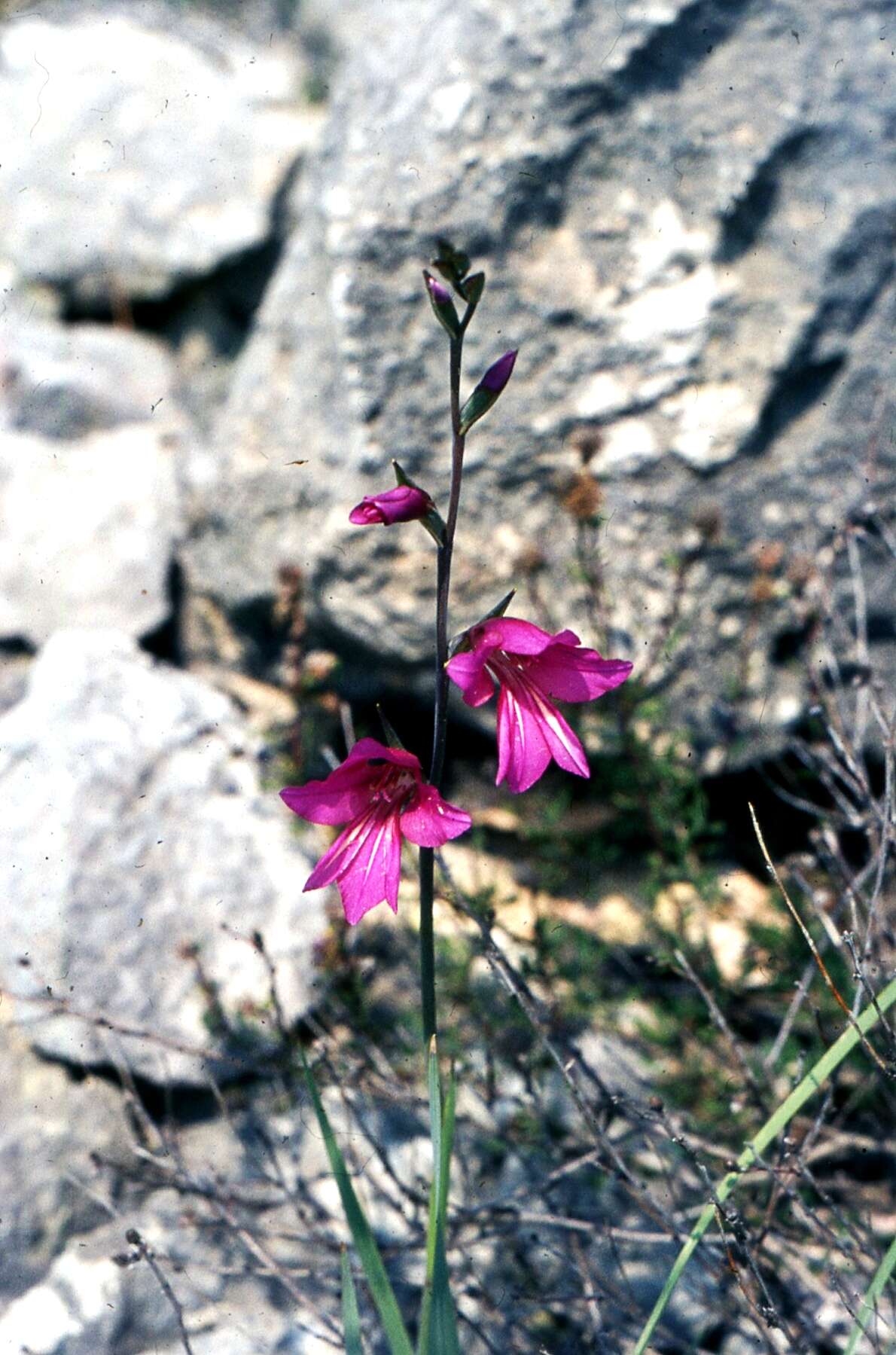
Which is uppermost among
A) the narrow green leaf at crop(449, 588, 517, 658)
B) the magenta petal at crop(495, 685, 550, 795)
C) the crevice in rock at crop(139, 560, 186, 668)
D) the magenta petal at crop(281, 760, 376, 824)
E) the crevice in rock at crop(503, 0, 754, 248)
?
the crevice in rock at crop(503, 0, 754, 248)

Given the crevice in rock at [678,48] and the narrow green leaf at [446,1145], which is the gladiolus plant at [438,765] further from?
the crevice in rock at [678,48]

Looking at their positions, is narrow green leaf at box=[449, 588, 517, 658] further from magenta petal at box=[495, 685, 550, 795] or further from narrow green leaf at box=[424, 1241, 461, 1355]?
narrow green leaf at box=[424, 1241, 461, 1355]

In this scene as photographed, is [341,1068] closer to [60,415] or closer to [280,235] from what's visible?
[60,415]

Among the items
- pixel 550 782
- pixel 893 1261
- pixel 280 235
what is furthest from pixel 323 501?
pixel 893 1261

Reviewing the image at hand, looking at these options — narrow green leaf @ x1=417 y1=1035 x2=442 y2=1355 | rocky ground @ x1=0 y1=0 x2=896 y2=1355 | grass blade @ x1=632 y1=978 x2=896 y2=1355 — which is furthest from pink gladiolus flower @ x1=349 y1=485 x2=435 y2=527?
rocky ground @ x1=0 y1=0 x2=896 y2=1355

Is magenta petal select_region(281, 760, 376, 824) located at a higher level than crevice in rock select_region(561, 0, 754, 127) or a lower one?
lower

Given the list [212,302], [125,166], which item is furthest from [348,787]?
[125,166]

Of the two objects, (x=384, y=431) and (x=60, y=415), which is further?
(x=60, y=415)

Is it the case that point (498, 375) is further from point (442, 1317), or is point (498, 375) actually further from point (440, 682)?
point (442, 1317)
